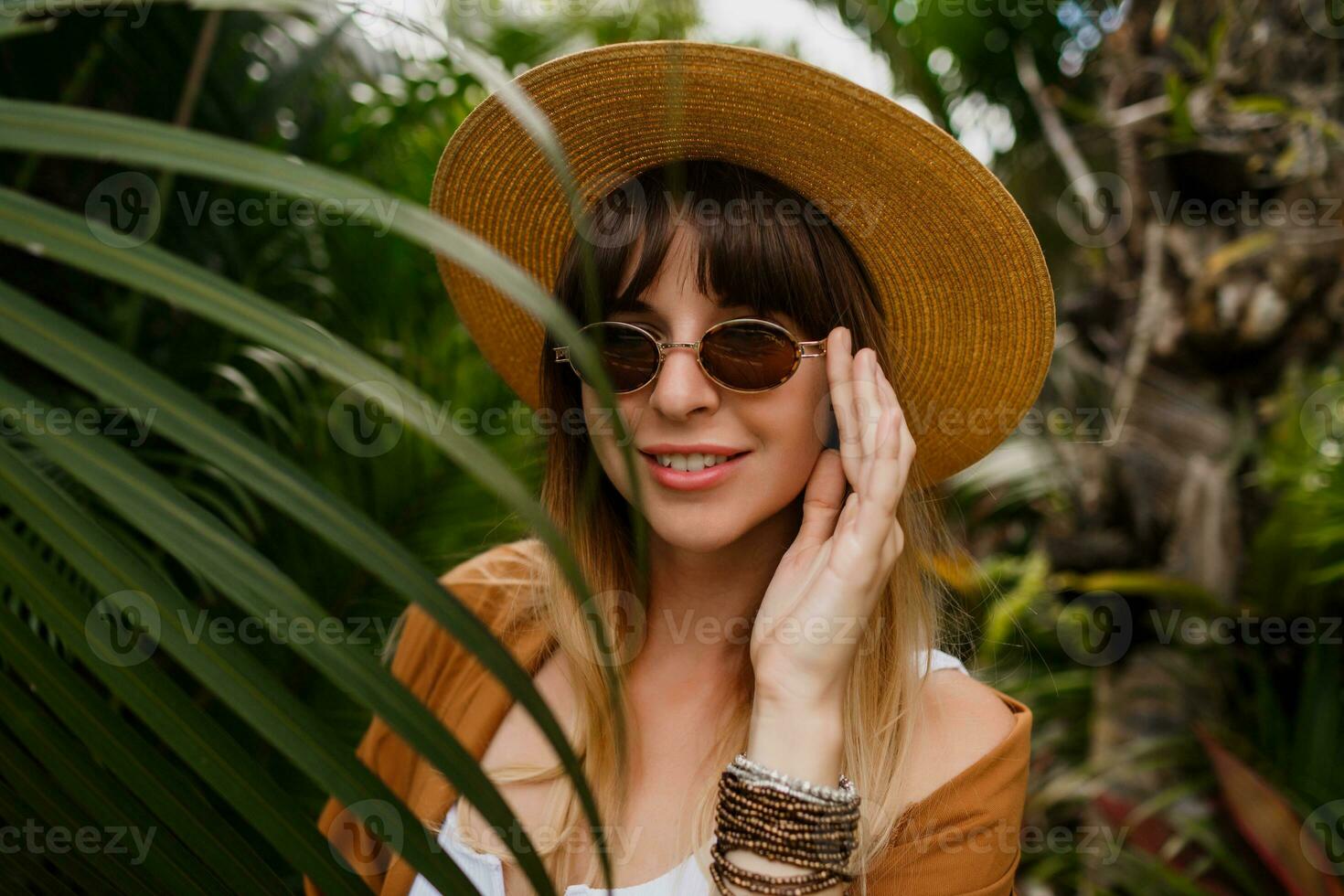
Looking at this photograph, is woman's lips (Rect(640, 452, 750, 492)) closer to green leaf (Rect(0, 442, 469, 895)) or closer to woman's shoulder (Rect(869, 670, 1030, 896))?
woman's shoulder (Rect(869, 670, 1030, 896))

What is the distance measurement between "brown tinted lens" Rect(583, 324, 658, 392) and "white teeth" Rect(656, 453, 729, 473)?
0.12 metres

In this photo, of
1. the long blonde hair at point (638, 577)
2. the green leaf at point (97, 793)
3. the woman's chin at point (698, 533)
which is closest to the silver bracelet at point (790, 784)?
the long blonde hair at point (638, 577)

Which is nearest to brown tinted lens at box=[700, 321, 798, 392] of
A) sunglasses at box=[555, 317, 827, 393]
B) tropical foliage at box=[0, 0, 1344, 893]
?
sunglasses at box=[555, 317, 827, 393]

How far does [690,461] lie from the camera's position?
1.54m

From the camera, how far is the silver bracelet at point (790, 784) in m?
1.33

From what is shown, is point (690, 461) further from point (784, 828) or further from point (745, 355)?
point (784, 828)

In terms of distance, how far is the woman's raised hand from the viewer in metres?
1.42

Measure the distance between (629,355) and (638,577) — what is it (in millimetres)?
318

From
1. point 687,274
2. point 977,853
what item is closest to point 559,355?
point 687,274

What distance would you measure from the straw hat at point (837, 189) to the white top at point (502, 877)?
494 mm

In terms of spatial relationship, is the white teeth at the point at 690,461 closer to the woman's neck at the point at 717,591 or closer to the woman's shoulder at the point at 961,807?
the woman's neck at the point at 717,591

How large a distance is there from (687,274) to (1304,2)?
7.81 ft

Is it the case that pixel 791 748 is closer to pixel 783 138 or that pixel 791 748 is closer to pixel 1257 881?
pixel 783 138

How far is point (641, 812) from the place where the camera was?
64.0 inches
